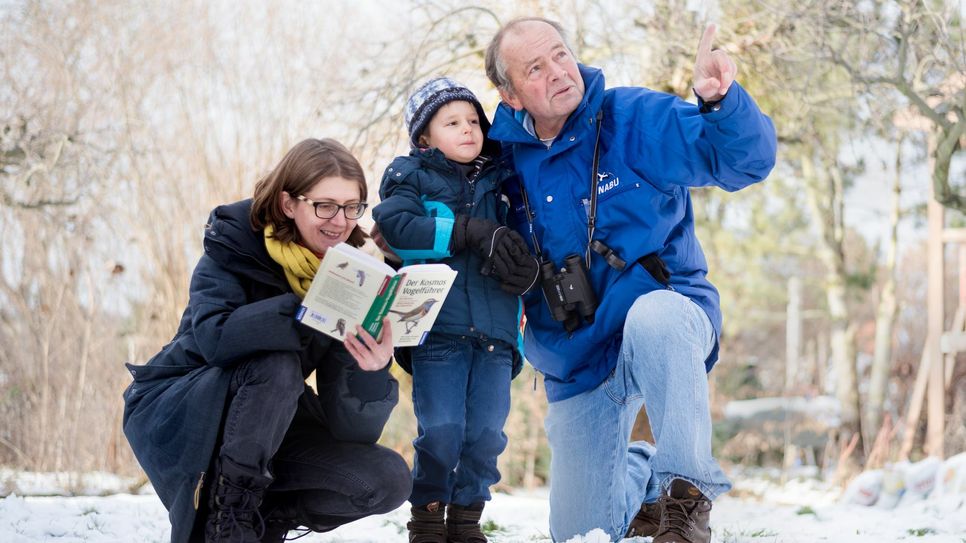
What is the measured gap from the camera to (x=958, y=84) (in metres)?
4.93

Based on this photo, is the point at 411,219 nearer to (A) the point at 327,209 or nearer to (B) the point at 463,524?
(A) the point at 327,209

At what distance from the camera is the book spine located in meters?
2.59

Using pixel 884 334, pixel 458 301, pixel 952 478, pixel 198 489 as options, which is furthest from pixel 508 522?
pixel 884 334

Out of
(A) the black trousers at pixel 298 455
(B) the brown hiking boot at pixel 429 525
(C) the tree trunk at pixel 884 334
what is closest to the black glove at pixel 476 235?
(A) the black trousers at pixel 298 455

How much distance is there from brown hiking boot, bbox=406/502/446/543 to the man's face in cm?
125

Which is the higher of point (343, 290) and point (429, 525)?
point (343, 290)

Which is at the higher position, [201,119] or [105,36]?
[105,36]

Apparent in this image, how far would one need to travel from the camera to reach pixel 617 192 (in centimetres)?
310

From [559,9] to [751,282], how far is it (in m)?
9.94

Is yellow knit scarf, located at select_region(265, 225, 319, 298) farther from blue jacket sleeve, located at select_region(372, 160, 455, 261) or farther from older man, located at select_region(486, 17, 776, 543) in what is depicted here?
older man, located at select_region(486, 17, 776, 543)

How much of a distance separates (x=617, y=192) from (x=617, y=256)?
20 centimetres

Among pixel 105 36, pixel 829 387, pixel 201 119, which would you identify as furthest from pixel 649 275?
pixel 829 387

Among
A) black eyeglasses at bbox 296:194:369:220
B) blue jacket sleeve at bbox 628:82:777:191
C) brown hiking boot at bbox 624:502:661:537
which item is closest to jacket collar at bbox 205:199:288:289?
black eyeglasses at bbox 296:194:369:220

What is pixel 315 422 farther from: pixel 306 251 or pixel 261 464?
pixel 306 251
